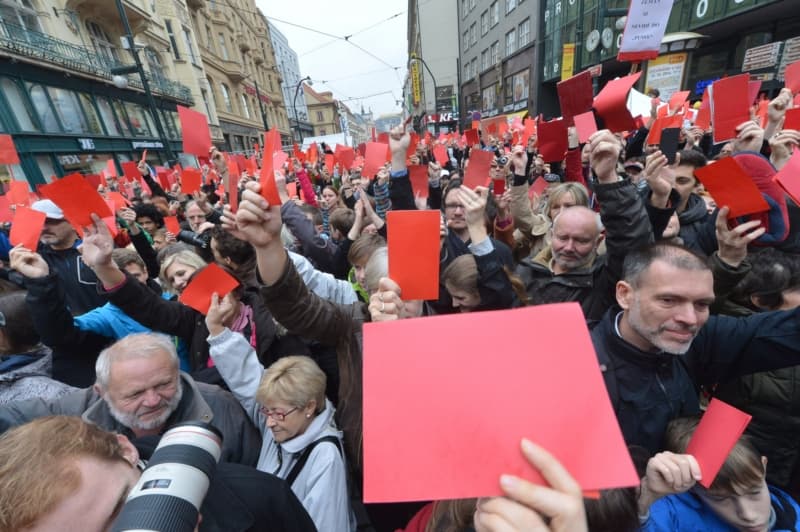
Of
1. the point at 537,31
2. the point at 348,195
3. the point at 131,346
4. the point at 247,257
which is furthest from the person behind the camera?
the point at 537,31

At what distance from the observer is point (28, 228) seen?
89.1 inches

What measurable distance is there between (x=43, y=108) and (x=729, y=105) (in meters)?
20.0

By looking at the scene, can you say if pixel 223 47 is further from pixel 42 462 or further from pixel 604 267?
pixel 42 462

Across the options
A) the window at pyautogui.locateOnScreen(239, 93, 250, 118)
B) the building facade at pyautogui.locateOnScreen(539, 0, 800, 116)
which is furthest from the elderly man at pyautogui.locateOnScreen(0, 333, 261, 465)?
the window at pyautogui.locateOnScreen(239, 93, 250, 118)

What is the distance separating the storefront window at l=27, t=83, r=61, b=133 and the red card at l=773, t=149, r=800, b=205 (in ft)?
65.0

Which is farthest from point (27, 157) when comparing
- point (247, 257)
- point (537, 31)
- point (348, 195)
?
point (537, 31)

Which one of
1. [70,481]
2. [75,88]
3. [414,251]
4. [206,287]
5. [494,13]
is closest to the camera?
→ [70,481]

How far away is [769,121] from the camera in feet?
10.4

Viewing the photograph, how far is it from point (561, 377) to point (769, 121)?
4144mm

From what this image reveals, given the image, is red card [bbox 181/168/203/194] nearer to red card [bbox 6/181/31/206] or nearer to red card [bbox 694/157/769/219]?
red card [bbox 6/181/31/206]

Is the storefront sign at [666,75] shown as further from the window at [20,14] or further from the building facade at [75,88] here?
the window at [20,14]

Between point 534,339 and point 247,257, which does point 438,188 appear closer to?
point 247,257

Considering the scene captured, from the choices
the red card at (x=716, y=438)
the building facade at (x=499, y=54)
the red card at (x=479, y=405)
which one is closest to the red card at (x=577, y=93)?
the red card at (x=716, y=438)

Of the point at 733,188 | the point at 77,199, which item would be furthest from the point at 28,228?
the point at 733,188
